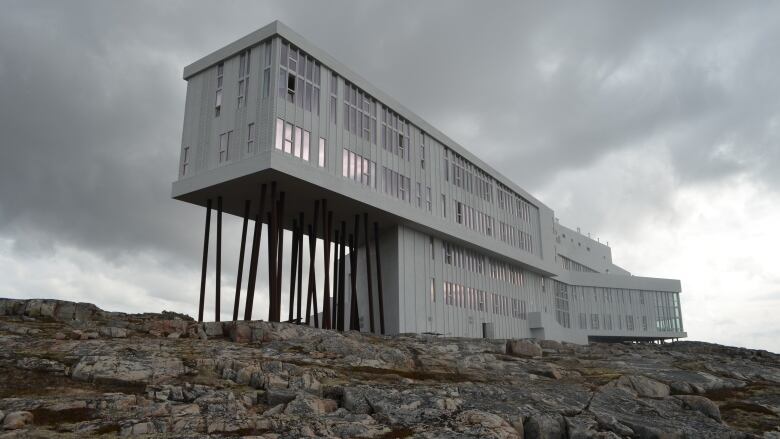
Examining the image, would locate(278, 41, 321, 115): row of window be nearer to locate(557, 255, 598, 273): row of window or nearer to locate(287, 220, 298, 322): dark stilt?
locate(287, 220, 298, 322): dark stilt

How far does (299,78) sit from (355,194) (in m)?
9.71

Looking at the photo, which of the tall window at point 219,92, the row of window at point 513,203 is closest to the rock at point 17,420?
the tall window at point 219,92

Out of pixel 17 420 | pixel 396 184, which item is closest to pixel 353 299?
pixel 396 184

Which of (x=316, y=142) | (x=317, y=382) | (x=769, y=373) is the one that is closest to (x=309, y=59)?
(x=316, y=142)

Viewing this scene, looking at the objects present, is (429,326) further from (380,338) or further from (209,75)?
(209,75)

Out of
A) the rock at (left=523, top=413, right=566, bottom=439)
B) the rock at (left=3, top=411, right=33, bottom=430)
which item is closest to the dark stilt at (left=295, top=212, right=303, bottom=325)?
the rock at (left=523, top=413, right=566, bottom=439)

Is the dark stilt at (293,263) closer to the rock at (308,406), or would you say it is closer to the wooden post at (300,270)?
the wooden post at (300,270)

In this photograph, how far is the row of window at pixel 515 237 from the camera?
74.6 m

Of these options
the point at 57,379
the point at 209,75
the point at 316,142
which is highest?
the point at 209,75

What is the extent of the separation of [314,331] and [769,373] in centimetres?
3211

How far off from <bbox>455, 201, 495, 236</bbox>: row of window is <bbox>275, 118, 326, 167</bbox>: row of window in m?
22.1

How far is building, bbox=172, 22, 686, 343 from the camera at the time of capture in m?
45.4

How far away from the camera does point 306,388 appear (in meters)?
24.8

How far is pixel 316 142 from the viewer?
4731 cm
